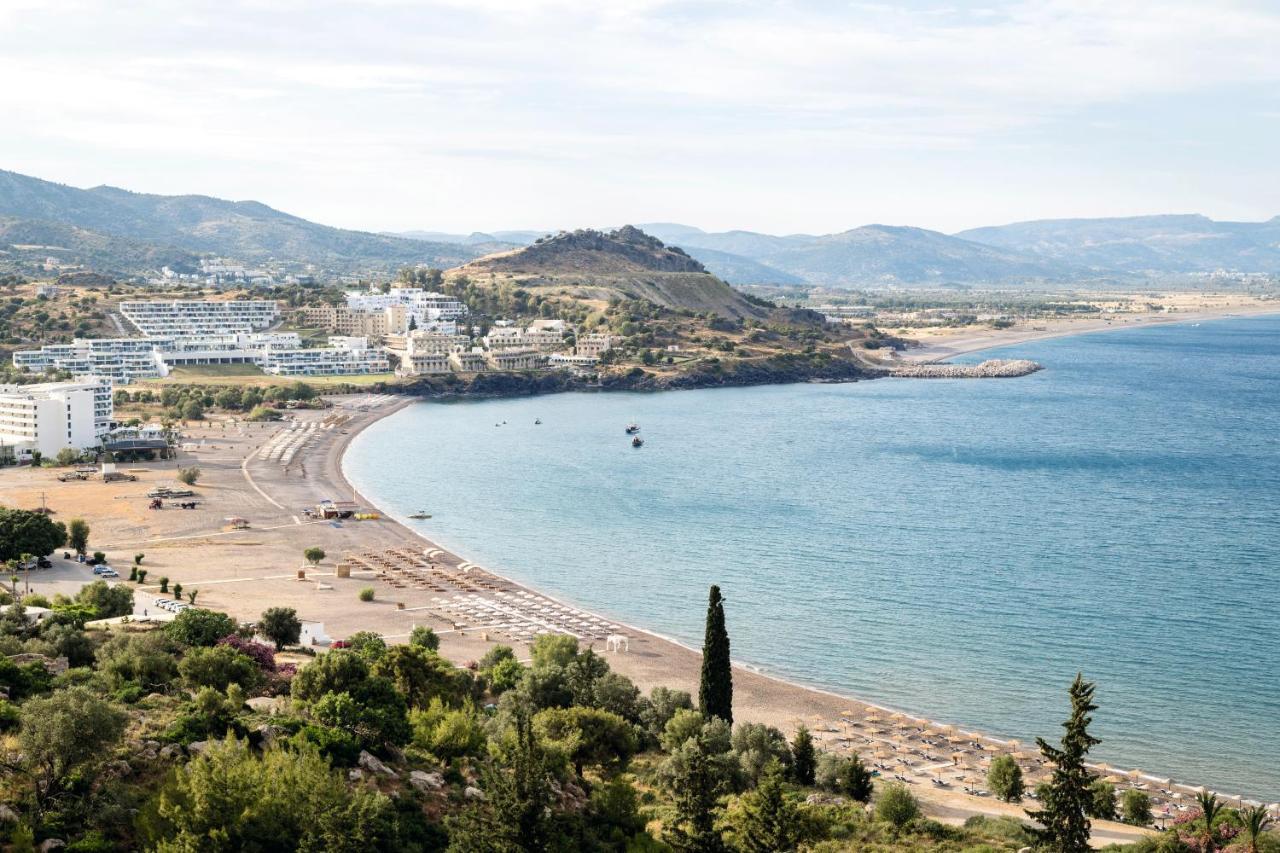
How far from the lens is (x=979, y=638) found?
3922 centimetres

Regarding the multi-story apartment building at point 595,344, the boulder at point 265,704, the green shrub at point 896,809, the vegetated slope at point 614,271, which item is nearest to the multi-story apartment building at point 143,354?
the multi-story apartment building at point 595,344

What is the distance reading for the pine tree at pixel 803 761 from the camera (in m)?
25.3

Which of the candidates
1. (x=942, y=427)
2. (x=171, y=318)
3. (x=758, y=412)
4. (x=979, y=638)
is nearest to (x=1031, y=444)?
(x=942, y=427)

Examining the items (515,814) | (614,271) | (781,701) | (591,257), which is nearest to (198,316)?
(614,271)

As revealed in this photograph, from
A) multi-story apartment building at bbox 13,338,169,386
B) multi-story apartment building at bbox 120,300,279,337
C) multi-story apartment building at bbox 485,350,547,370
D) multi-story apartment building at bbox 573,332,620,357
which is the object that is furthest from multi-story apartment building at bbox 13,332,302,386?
multi-story apartment building at bbox 573,332,620,357

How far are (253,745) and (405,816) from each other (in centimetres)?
302

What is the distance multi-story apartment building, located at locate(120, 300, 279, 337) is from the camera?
122m

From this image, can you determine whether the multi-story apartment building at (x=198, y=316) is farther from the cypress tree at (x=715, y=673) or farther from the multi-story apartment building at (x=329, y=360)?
the cypress tree at (x=715, y=673)

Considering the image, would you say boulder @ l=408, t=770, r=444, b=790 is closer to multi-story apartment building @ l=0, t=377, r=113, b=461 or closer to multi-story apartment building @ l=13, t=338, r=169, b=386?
multi-story apartment building @ l=0, t=377, r=113, b=461

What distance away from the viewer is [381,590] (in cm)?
4388

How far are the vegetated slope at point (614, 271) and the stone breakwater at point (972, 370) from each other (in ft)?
123

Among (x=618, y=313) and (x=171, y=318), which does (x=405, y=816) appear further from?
(x=618, y=313)

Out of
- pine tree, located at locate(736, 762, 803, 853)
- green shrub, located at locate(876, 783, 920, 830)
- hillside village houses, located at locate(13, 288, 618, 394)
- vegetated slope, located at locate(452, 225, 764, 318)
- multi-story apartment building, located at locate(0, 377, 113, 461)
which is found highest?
vegetated slope, located at locate(452, 225, 764, 318)

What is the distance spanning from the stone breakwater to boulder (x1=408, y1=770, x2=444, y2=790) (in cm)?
11724
